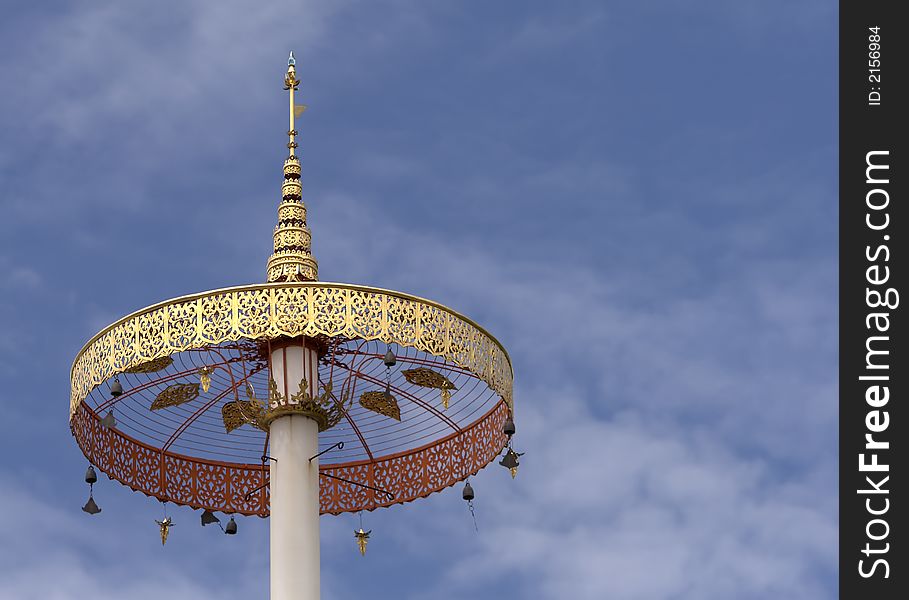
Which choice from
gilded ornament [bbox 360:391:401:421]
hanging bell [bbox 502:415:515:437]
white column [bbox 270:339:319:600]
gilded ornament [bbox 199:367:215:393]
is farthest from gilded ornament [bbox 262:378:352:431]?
hanging bell [bbox 502:415:515:437]

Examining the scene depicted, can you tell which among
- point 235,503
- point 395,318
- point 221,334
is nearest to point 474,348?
point 395,318

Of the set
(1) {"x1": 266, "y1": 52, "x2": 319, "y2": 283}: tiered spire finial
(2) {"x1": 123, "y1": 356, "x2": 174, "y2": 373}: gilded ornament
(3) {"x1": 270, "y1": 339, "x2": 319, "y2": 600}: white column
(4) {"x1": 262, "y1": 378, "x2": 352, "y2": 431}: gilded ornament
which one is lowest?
(3) {"x1": 270, "y1": 339, "x2": 319, "y2": 600}: white column

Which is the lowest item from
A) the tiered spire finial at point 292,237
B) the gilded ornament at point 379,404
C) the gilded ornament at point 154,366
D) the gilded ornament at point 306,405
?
the gilded ornament at point 306,405

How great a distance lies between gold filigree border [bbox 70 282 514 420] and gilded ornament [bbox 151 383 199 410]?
101 inches

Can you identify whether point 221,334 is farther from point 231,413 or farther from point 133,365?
point 231,413

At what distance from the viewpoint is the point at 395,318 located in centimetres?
2944

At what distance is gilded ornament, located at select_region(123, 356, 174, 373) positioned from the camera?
30172mm

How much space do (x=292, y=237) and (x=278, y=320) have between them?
304 cm

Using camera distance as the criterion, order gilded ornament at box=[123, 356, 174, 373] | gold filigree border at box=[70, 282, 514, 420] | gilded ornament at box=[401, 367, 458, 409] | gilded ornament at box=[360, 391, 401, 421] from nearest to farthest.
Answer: gold filigree border at box=[70, 282, 514, 420]
gilded ornament at box=[123, 356, 174, 373]
gilded ornament at box=[401, 367, 458, 409]
gilded ornament at box=[360, 391, 401, 421]

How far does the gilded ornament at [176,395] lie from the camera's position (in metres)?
32.4

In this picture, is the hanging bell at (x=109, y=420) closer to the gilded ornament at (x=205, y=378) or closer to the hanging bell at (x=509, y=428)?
the gilded ornament at (x=205, y=378)

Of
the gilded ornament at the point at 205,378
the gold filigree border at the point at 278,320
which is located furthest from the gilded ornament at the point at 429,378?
the gilded ornament at the point at 205,378

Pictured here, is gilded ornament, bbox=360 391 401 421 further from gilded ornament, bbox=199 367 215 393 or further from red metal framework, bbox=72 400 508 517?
gilded ornament, bbox=199 367 215 393

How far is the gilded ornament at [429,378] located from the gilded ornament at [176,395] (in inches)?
125
